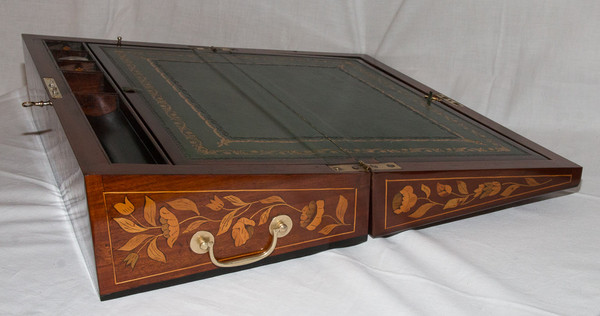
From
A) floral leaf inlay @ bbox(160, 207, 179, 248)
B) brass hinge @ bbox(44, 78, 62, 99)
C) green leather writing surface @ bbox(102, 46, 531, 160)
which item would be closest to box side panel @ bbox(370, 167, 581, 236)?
green leather writing surface @ bbox(102, 46, 531, 160)

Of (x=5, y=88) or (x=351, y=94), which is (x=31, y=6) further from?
(x=351, y=94)

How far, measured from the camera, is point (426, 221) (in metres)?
1.63

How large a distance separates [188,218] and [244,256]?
0.17 metres

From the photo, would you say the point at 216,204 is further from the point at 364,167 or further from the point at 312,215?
the point at 364,167

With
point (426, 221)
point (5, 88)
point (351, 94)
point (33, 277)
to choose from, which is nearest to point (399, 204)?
point (426, 221)

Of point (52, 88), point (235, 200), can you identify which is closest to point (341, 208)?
point (235, 200)

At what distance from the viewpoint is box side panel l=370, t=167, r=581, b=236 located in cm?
154

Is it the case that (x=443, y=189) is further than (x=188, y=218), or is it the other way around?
(x=443, y=189)

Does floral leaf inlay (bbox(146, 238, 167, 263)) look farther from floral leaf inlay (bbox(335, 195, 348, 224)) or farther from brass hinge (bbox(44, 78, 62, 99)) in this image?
brass hinge (bbox(44, 78, 62, 99))

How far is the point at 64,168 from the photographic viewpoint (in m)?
1.54

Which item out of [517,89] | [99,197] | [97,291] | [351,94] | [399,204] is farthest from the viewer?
[517,89]

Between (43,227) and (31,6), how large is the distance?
154 cm

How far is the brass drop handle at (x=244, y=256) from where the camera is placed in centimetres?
134

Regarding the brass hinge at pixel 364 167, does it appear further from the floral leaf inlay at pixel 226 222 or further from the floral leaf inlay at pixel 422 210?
the floral leaf inlay at pixel 226 222
